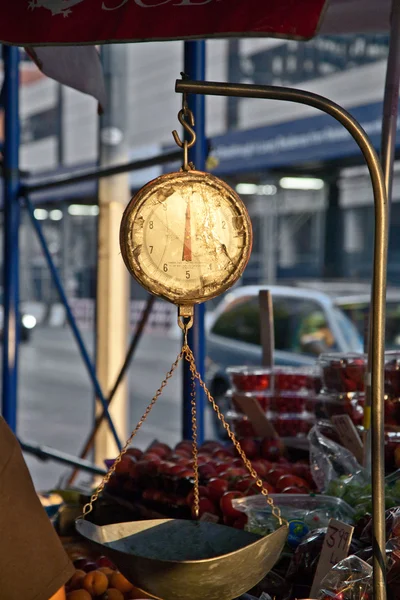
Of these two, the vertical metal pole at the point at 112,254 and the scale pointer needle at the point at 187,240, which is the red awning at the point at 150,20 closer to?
the scale pointer needle at the point at 187,240

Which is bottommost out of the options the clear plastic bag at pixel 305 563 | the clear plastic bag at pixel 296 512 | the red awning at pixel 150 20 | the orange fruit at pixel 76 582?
the orange fruit at pixel 76 582

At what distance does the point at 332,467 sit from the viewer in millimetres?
2250

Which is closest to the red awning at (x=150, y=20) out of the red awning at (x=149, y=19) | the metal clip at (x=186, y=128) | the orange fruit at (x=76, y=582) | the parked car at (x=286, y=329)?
the red awning at (x=149, y=19)

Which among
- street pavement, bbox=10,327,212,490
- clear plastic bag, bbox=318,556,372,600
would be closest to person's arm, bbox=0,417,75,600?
clear plastic bag, bbox=318,556,372,600

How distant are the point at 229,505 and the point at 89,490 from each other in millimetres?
1131

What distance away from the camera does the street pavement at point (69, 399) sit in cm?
820

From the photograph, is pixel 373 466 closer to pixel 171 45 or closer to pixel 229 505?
pixel 229 505

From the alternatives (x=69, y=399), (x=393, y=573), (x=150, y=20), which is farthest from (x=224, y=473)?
(x=69, y=399)

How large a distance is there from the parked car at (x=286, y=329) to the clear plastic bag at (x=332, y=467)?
477 centimetres

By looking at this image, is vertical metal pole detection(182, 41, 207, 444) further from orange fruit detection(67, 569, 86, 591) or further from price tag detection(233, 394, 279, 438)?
orange fruit detection(67, 569, 86, 591)

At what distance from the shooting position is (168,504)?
92.2 inches

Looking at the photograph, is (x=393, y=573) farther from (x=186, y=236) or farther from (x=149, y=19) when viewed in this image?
(x=149, y=19)

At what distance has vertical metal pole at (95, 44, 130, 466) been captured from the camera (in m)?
4.42

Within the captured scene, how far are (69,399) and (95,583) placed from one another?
924cm
